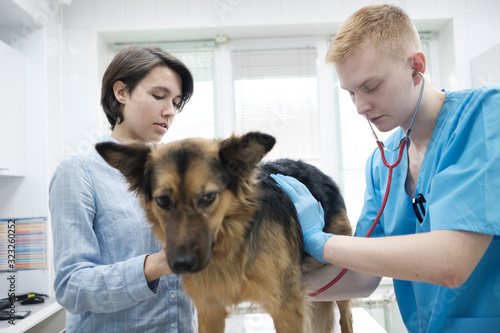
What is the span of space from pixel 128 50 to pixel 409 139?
1293 mm

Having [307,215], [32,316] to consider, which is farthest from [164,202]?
[32,316]

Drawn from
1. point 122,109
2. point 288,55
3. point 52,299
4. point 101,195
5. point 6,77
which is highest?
point 288,55

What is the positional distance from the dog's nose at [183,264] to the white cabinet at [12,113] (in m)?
2.66

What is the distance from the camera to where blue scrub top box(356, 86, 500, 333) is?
42.4 inches

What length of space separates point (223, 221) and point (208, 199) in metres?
0.16

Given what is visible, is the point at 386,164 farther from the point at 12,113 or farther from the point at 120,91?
the point at 12,113

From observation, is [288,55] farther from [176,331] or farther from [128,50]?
[176,331]

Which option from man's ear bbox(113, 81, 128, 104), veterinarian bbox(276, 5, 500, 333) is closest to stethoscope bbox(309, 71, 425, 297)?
veterinarian bbox(276, 5, 500, 333)

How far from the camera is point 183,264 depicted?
40.1 inches

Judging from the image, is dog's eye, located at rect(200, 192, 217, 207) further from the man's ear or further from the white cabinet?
the white cabinet

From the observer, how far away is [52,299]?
3.15 meters

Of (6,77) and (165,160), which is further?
(6,77)


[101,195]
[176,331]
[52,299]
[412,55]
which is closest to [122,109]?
[101,195]

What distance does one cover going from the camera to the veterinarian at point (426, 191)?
1.07m
